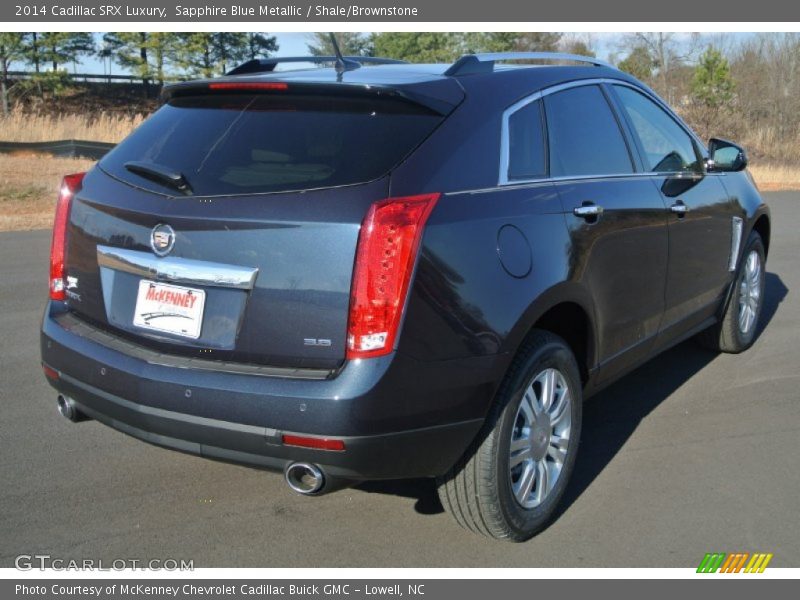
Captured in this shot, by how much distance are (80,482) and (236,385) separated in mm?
1431

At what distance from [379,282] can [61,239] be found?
1599mm

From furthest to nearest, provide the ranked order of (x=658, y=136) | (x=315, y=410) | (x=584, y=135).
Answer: (x=658, y=136), (x=584, y=135), (x=315, y=410)

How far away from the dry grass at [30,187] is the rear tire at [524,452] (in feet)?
29.2

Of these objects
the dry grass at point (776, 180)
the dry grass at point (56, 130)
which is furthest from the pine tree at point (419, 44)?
the dry grass at point (56, 130)

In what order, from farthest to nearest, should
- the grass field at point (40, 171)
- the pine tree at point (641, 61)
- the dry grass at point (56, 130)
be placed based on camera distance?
the pine tree at point (641, 61), the dry grass at point (56, 130), the grass field at point (40, 171)

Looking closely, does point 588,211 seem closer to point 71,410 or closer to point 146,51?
point 71,410

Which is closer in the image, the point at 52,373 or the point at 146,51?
the point at 52,373

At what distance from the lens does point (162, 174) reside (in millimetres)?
3363

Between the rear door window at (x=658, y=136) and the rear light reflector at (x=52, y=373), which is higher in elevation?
the rear door window at (x=658, y=136)

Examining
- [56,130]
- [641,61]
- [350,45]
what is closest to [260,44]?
[350,45]

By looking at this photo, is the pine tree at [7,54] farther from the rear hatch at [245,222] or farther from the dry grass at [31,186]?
the rear hatch at [245,222]

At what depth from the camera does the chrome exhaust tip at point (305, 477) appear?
3.00 meters

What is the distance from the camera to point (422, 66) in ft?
13.4
